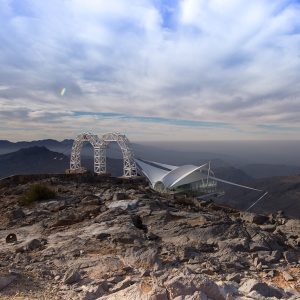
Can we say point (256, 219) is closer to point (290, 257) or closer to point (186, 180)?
point (290, 257)

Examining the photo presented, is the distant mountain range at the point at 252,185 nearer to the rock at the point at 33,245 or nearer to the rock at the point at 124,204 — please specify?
the rock at the point at 124,204

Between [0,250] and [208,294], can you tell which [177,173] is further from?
[208,294]

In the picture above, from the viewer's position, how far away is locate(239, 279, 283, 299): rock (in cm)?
755

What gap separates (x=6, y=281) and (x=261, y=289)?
211 inches

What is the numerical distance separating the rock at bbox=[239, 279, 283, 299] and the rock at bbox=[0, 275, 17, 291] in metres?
4.92

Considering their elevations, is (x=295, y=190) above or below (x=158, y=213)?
below

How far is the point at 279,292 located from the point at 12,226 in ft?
37.8

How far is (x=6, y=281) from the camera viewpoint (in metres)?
8.20

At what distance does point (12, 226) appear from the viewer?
15.7 m

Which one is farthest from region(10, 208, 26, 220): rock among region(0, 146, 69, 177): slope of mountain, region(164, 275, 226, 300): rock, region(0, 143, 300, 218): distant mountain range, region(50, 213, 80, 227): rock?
region(0, 146, 69, 177): slope of mountain

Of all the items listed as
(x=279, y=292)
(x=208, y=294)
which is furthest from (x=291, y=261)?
(x=208, y=294)

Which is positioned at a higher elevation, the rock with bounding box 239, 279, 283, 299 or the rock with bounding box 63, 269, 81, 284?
the rock with bounding box 239, 279, 283, 299

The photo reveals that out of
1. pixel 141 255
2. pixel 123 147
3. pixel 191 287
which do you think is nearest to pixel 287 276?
pixel 191 287

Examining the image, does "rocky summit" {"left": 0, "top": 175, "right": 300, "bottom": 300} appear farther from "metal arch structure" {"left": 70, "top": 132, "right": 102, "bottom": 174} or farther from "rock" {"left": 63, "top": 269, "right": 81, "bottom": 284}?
"metal arch structure" {"left": 70, "top": 132, "right": 102, "bottom": 174}
